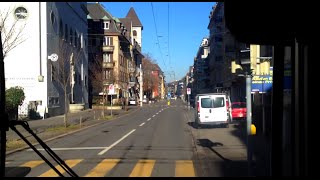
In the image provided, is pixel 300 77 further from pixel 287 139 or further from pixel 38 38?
pixel 38 38

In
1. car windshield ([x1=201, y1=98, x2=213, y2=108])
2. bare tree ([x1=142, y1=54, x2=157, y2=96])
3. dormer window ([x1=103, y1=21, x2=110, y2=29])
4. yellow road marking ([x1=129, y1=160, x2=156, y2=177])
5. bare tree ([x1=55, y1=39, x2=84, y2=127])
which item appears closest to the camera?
yellow road marking ([x1=129, y1=160, x2=156, y2=177])

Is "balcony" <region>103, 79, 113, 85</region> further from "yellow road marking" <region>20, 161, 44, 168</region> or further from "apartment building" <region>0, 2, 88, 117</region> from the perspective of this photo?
"yellow road marking" <region>20, 161, 44, 168</region>

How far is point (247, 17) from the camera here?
9.34 feet

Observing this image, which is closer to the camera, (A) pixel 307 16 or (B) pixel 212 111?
(A) pixel 307 16

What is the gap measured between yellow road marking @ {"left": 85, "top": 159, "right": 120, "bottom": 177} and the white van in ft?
51.6

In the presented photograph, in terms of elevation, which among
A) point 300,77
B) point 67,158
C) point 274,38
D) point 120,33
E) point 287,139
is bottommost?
point 67,158

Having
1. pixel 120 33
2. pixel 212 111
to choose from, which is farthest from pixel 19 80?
pixel 120 33

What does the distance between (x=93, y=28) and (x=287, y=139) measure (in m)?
86.0

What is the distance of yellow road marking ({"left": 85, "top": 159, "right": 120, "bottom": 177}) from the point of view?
10.8 m

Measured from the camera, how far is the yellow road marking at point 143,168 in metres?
10.8

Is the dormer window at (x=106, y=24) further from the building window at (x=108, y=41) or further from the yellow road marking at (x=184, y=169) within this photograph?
the yellow road marking at (x=184, y=169)

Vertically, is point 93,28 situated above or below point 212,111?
above

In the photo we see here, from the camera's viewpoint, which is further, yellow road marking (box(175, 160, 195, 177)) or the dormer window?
the dormer window

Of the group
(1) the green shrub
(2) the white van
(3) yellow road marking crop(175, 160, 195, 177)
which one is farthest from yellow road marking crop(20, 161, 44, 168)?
(1) the green shrub
